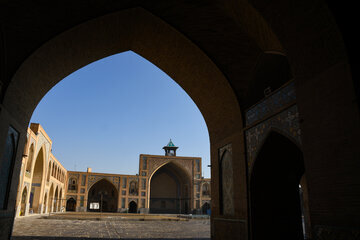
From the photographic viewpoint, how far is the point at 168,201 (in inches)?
1658

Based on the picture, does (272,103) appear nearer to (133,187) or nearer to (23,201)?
(23,201)

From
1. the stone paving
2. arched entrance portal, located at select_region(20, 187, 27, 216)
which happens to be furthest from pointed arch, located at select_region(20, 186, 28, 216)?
the stone paving

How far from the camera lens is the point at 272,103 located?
674cm

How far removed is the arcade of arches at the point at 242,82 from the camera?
4242mm

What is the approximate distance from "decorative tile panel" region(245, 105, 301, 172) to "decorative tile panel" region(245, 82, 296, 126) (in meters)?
0.20

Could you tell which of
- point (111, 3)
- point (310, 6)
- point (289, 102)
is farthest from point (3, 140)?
point (310, 6)

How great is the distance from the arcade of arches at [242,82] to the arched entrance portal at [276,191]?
26mm

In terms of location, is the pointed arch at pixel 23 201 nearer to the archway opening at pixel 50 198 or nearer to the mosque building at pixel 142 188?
the mosque building at pixel 142 188

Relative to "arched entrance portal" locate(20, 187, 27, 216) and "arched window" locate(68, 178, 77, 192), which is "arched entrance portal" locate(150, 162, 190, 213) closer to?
"arched window" locate(68, 178, 77, 192)

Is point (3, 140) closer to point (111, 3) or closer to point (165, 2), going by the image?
point (111, 3)

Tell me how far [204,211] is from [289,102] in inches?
1454

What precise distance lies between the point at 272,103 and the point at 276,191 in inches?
92.4

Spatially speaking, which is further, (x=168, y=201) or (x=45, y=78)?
(x=168, y=201)

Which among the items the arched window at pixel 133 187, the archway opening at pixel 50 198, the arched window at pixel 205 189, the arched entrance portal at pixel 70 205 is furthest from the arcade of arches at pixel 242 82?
the arched entrance portal at pixel 70 205
